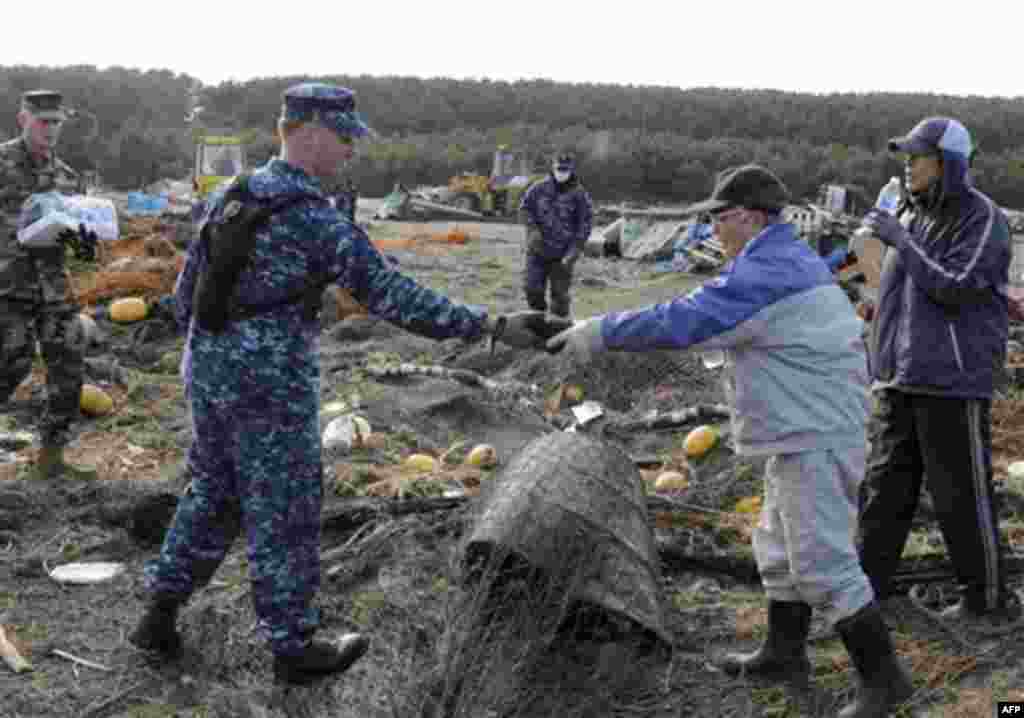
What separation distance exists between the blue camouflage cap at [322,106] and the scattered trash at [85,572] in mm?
2436

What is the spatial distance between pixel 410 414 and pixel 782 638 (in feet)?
16.1

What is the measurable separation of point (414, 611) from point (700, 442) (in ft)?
12.1

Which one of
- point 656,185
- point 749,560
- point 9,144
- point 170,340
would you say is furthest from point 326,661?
point 656,185

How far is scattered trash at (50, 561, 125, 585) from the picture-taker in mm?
5141

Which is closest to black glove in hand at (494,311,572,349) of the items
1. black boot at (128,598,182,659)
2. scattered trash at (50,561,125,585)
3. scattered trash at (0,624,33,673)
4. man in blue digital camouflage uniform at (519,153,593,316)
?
black boot at (128,598,182,659)

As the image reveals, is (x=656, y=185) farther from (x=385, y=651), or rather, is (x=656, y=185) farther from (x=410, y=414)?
(x=385, y=651)

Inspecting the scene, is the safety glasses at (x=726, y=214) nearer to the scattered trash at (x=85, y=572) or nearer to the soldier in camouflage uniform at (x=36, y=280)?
the scattered trash at (x=85, y=572)

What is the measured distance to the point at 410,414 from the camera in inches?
347

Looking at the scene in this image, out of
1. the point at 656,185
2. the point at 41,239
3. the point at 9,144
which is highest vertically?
the point at 9,144

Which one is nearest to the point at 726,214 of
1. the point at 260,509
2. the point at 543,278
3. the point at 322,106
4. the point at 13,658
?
the point at 322,106

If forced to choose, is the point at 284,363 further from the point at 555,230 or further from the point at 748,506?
the point at 555,230

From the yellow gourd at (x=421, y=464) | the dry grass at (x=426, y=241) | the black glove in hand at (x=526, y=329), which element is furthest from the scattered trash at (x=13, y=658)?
the dry grass at (x=426, y=241)

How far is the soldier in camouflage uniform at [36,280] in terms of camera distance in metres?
6.18

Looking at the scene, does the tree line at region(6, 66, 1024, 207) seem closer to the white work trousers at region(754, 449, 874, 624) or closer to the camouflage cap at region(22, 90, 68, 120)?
the camouflage cap at region(22, 90, 68, 120)
